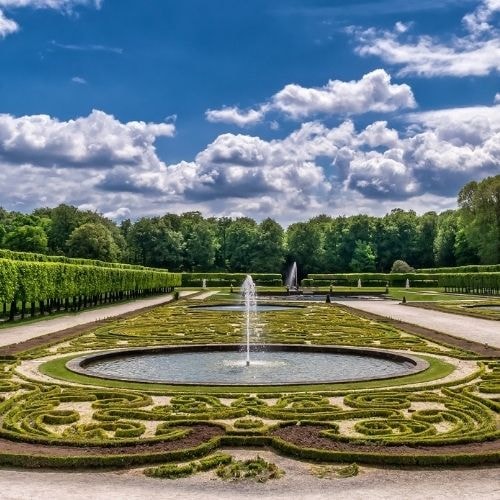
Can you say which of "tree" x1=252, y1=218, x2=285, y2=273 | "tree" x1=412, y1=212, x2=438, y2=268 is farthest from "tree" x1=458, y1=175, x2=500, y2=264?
"tree" x1=252, y1=218, x2=285, y2=273

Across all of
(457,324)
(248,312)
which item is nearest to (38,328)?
(248,312)

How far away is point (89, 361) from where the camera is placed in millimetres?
14086

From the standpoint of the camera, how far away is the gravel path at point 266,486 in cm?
577

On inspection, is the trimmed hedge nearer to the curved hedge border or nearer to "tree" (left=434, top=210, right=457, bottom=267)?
the curved hedge border

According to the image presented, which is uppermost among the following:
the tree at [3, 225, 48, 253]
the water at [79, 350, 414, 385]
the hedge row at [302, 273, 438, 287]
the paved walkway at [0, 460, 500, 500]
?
the tree at [3, 225, 48, 253]

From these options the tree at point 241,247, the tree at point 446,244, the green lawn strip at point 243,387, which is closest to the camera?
the green lawn strip at point 243,387

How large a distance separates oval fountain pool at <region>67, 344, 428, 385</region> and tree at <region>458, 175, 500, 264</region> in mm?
58920

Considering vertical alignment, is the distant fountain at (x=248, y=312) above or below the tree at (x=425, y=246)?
below

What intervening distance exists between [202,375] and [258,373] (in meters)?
1.14

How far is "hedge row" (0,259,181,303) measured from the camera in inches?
999

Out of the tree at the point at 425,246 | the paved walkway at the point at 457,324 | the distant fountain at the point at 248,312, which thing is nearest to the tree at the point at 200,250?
the tree at the point at 425,246

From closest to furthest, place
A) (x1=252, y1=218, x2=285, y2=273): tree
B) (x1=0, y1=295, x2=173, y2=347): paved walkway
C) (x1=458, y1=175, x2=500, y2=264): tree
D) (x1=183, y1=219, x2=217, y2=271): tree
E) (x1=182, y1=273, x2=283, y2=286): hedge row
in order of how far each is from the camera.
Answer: (x1=0, y1=295, x2=173, y2=347): paved walkway
(x1=182, y1=273, x2=283, y2=286): hedge row
(x1=458, y1=175, x2=500, y2=264): tree
(x1=252, y1=218, x2=285, y2=273): tree
(x1=183, y1=219, x2=217, y2=271): tree

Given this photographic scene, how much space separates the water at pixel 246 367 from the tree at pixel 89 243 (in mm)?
63576

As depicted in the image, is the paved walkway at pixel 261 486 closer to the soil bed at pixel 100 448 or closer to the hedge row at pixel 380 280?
the soil bed at pixel 100 448
